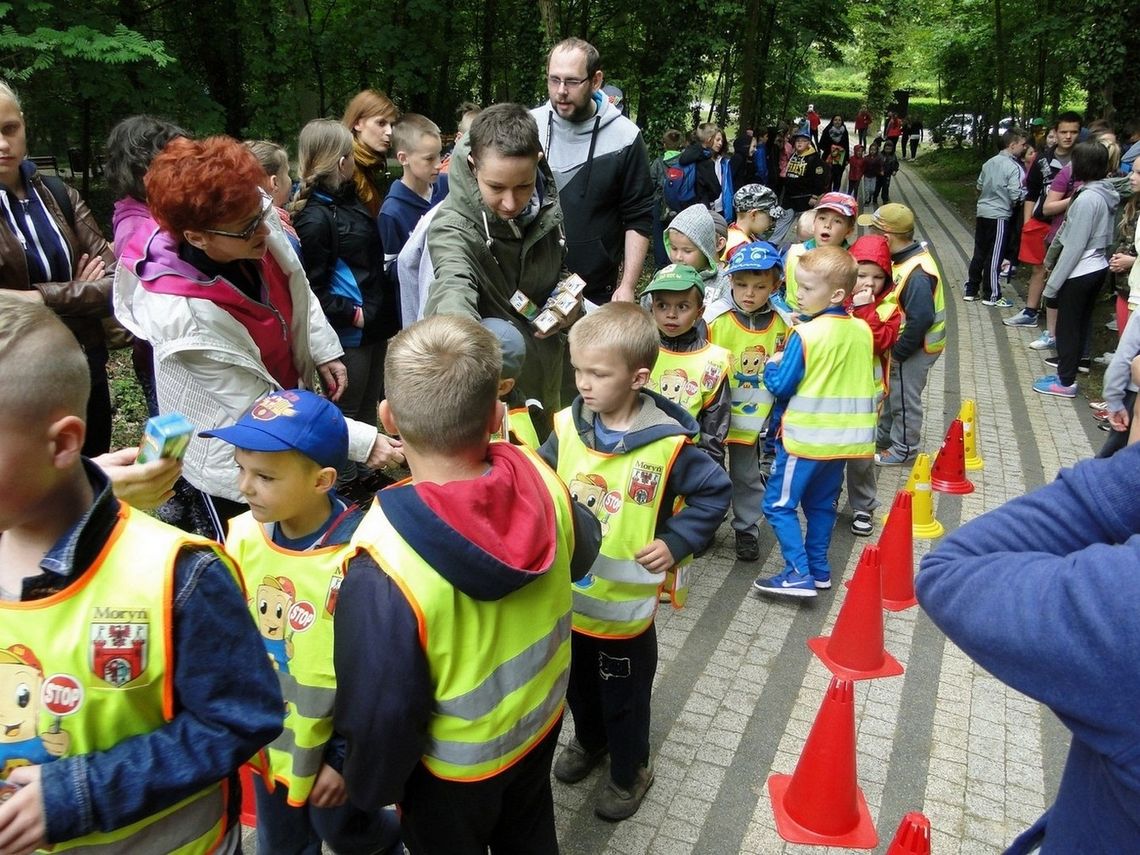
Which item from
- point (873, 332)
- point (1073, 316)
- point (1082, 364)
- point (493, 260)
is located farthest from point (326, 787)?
point (1082, 364)

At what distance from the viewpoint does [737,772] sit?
11.1 ft

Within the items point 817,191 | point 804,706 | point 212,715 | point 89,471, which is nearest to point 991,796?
point 804,706

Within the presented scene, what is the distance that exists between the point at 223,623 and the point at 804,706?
2941 millimetres

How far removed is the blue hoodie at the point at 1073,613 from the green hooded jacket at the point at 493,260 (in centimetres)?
221

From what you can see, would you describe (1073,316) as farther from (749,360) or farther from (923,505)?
(749,360)

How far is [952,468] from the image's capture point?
618 centimetres

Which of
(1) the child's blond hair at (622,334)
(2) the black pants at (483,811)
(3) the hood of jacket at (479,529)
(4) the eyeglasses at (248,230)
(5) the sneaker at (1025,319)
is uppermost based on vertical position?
(4) the eyeglasses at (248,230)

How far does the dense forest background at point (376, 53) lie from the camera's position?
8.22m

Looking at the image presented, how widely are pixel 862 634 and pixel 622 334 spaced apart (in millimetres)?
2063

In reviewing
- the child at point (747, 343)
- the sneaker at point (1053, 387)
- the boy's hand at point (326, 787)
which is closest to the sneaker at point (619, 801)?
the boy's hand at point (326, 787)

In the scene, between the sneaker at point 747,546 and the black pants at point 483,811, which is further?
the sneaker at point 747,546

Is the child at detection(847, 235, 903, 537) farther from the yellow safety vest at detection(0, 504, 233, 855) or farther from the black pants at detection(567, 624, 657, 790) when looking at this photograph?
the yellow safety vest at detection(0, 504, 233, 855)

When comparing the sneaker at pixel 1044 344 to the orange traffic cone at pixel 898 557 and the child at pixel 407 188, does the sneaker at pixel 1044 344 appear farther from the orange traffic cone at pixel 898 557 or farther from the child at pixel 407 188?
the child at pixel 407 188

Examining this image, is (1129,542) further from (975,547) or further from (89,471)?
(89,471)
